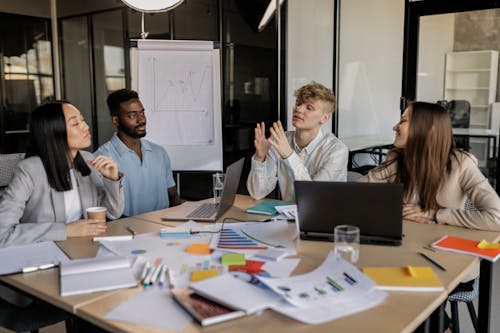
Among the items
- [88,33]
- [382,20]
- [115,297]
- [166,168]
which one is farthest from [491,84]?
[88,33]

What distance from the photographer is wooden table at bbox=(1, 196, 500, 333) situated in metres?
1.16

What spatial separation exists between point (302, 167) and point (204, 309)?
1.44 metres

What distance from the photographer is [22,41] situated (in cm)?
561

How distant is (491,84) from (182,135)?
3159mm

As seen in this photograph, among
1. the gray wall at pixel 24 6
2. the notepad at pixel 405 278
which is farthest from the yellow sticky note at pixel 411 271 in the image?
the gray wall at pixel 24 6

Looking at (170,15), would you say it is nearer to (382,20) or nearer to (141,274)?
(382,20)

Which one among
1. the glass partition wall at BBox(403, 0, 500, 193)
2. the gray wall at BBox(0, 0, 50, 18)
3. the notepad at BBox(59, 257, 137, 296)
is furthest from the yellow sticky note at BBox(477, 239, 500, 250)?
the gray wall at BBox(0, 0, 50, 18)

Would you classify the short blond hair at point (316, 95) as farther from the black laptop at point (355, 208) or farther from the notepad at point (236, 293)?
the notepad at point (236, 293)

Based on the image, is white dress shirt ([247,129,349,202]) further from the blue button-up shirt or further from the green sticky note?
the green sticky note

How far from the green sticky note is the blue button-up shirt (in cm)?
149

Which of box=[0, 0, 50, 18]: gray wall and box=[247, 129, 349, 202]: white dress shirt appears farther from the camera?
box=[0, 0, 50, 18]: gray wall

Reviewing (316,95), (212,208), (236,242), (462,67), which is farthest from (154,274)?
(462,67)

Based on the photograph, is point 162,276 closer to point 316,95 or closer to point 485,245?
point 485,245

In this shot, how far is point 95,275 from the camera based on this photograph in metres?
1.49
